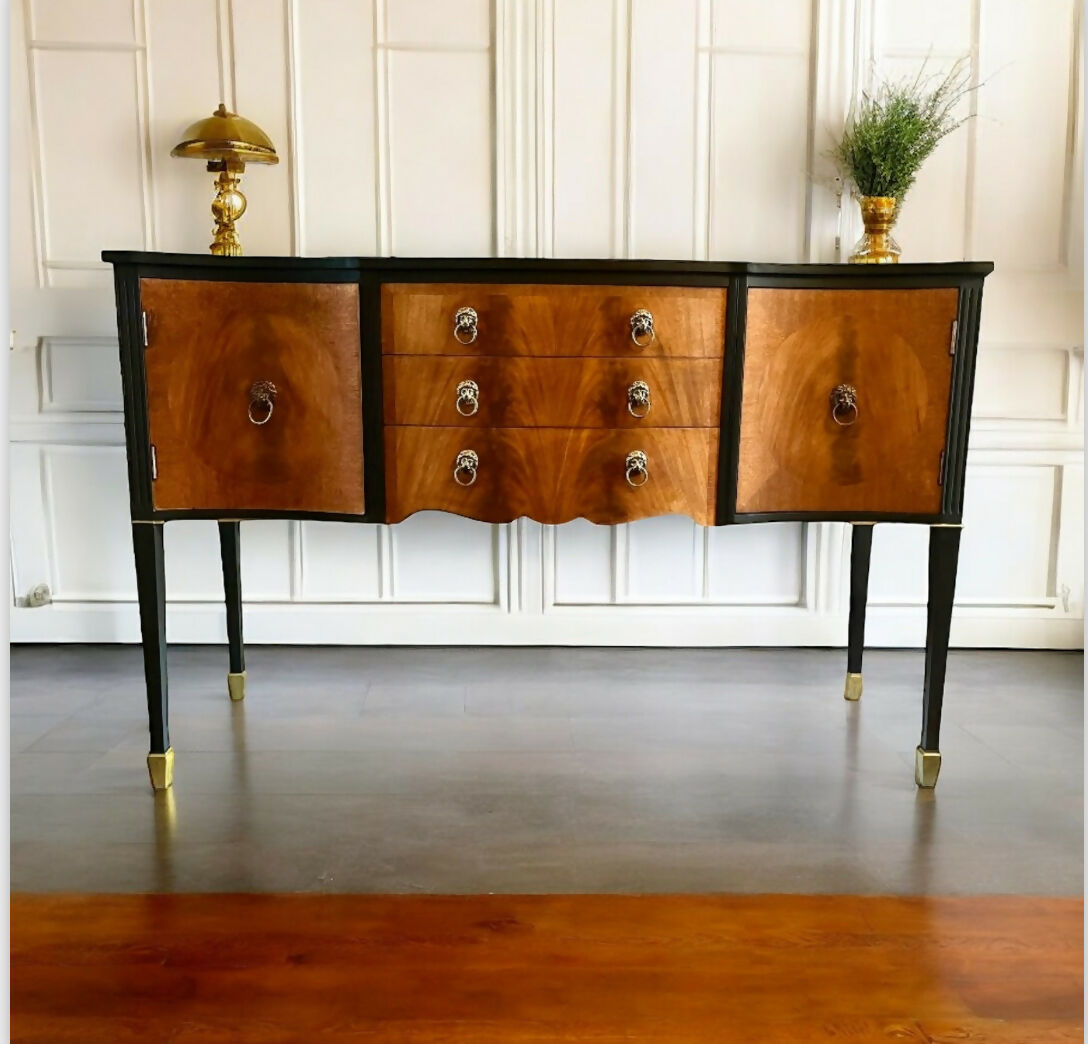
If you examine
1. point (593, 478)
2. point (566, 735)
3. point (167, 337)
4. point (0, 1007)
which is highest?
point (167, 337)

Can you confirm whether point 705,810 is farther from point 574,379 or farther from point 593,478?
point 574,379

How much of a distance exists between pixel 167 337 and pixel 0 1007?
136 centimetres

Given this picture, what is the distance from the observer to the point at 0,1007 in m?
0.41

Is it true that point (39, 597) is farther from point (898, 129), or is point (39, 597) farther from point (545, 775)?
point (898, 129)

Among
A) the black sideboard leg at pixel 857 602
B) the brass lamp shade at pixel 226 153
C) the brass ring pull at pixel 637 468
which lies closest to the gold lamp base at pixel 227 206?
the brass lamp shade at pixel 226 153

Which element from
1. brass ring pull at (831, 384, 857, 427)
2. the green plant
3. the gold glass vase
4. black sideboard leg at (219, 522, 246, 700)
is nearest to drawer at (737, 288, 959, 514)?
brass ring pull at (831, 384, 857, 427)

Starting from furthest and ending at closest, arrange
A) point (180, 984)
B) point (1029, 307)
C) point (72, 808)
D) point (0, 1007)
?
point (1029, 307)
point (72, 808)
point (180, 984)
point (0, 1007)

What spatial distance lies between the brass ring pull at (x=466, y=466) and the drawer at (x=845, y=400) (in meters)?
0.47

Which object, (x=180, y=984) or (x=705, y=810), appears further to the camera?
(x=705, y=810)

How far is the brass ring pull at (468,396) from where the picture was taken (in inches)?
63.7

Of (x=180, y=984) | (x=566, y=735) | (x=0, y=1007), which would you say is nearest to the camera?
(x=0, y=1007)

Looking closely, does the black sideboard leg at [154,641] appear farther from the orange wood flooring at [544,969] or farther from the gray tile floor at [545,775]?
the orange wood flooring at [544,969]

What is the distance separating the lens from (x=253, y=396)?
161cm

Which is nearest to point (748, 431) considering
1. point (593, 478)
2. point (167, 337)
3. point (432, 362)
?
point (593, 478)
